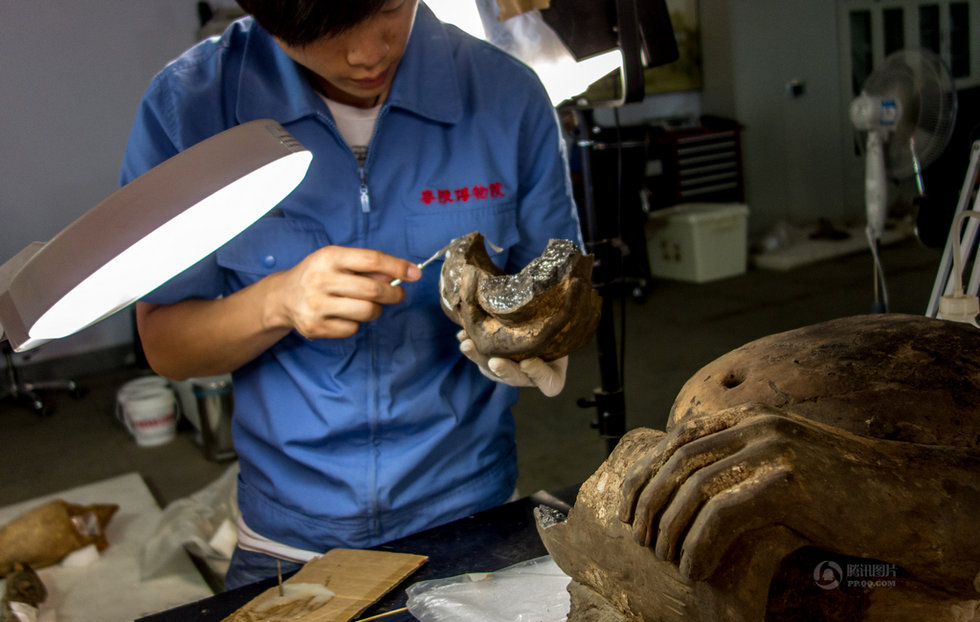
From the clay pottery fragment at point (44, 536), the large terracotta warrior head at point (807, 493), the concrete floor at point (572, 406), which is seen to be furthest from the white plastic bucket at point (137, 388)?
the large terracotta warrior head at point (807, 493)

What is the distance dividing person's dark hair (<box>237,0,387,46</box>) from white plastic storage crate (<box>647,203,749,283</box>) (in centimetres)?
264

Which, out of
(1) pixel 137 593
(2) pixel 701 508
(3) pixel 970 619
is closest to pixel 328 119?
(2) pixel 701 508

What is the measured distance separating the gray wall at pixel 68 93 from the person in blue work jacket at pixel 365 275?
34 cm

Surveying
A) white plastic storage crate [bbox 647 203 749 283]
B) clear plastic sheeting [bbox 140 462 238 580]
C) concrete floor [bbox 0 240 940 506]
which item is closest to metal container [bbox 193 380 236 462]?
concrete floor [bbox 0 240 940 506]

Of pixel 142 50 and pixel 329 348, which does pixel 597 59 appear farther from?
pixel 142 50

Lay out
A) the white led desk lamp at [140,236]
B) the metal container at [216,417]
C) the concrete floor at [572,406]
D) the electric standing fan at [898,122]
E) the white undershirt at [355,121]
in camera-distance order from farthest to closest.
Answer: the metal container at [216,417] < the concrete floor at [572,406] < the electric standing fan at [898,122] < the white undershirt at [355,121] < the white led desk lamp at [140,236]

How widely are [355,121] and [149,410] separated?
3.29m

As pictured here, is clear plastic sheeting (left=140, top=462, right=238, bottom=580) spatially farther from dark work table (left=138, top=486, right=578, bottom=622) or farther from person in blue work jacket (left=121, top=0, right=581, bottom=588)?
dark work table (left=138, top=486, right=578, bottom=622)

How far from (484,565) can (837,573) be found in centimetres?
58

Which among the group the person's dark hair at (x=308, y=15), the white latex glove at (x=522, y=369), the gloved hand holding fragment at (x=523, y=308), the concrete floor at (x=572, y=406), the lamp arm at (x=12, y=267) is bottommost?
the concrete floor at (x=572, y=406)

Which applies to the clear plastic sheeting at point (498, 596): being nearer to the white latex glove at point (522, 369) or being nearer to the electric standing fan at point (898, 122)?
the white latex glove at point (522, 369)

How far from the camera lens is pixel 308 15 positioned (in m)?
1.03

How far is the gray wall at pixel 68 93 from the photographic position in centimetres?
156

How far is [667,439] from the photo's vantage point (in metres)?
0.81
